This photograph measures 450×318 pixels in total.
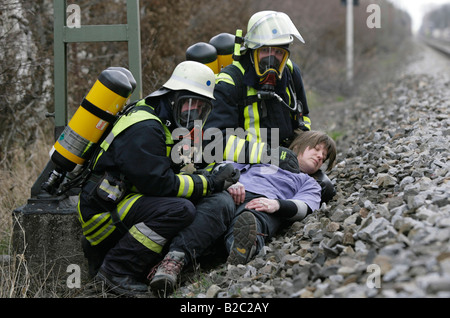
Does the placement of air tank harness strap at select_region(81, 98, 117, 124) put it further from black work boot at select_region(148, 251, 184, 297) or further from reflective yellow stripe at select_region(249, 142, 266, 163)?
reflective yellow stripe at select_region(249, 142, 266, 163)

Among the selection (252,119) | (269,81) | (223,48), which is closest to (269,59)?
(269,81)

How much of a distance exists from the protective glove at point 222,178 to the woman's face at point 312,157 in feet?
3.19

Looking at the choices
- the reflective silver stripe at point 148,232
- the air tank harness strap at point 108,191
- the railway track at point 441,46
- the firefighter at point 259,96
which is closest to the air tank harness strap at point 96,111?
the air tank harness strap at point 108,191

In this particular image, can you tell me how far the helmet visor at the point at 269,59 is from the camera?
17.1 feet

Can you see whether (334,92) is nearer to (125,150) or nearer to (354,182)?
(354,182)

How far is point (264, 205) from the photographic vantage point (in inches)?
185

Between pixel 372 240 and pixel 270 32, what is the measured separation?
241 centimetres

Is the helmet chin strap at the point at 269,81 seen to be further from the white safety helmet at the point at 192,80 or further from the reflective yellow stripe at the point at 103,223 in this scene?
the reflective yellow stripe at the point at 103,223

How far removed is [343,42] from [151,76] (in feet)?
70.7

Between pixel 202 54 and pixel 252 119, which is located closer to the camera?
pixel 252 119

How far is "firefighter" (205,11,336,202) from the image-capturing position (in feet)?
16.5

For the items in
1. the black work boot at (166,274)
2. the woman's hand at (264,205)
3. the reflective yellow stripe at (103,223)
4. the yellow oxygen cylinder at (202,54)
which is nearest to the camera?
the black work boot at (166,274)

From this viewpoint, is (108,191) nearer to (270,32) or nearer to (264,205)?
(264,205)
